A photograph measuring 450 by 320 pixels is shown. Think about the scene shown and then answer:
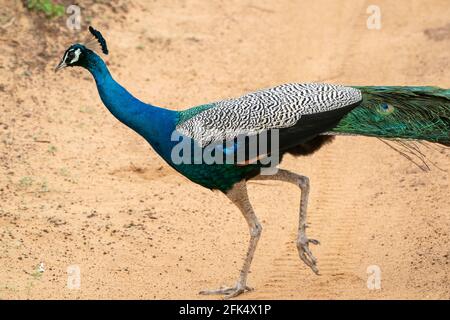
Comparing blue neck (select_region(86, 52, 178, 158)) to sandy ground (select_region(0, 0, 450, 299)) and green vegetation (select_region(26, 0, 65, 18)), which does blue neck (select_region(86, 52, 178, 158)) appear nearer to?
sandy ground (select_region(0, 0, 450, 299))

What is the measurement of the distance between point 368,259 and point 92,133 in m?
3.42

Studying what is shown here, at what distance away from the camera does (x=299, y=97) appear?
5.44 metres

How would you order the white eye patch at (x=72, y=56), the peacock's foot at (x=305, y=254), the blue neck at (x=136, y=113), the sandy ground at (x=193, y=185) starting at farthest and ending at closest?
1. the sandy ground at (x=193, y=185)
2. the peacock's foot at (x=305, y=254)
3. the white eye patch at (x=72, y=56)
4. the blue neck at (x=136, y=113)

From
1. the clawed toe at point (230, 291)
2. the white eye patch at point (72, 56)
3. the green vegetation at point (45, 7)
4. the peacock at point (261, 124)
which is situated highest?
the green vegetation at point (45, 7)

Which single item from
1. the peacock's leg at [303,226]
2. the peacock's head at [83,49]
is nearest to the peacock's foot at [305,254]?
the peacock's leg at [303,226]

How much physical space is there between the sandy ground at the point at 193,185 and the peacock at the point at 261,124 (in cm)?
67

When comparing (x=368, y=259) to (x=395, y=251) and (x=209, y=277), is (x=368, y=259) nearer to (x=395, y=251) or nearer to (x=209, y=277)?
(x=395, y=251)

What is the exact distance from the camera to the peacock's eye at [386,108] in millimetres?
5531

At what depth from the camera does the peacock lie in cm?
527

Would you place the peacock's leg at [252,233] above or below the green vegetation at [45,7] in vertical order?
below

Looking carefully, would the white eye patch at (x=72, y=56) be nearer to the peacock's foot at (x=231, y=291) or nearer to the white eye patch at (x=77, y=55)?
the white eye patch at (x=77, y=55)

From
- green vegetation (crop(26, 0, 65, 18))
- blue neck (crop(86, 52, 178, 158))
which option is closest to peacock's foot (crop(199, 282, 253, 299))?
blue neck (crop(86, 52, 178, 158))

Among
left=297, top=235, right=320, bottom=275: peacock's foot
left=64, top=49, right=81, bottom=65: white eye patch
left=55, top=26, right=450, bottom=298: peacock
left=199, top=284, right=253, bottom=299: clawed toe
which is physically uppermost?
left=64, top=49, right=81, bottom=65: white eye patch

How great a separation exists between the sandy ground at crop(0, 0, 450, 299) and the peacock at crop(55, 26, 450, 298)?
671 mm
